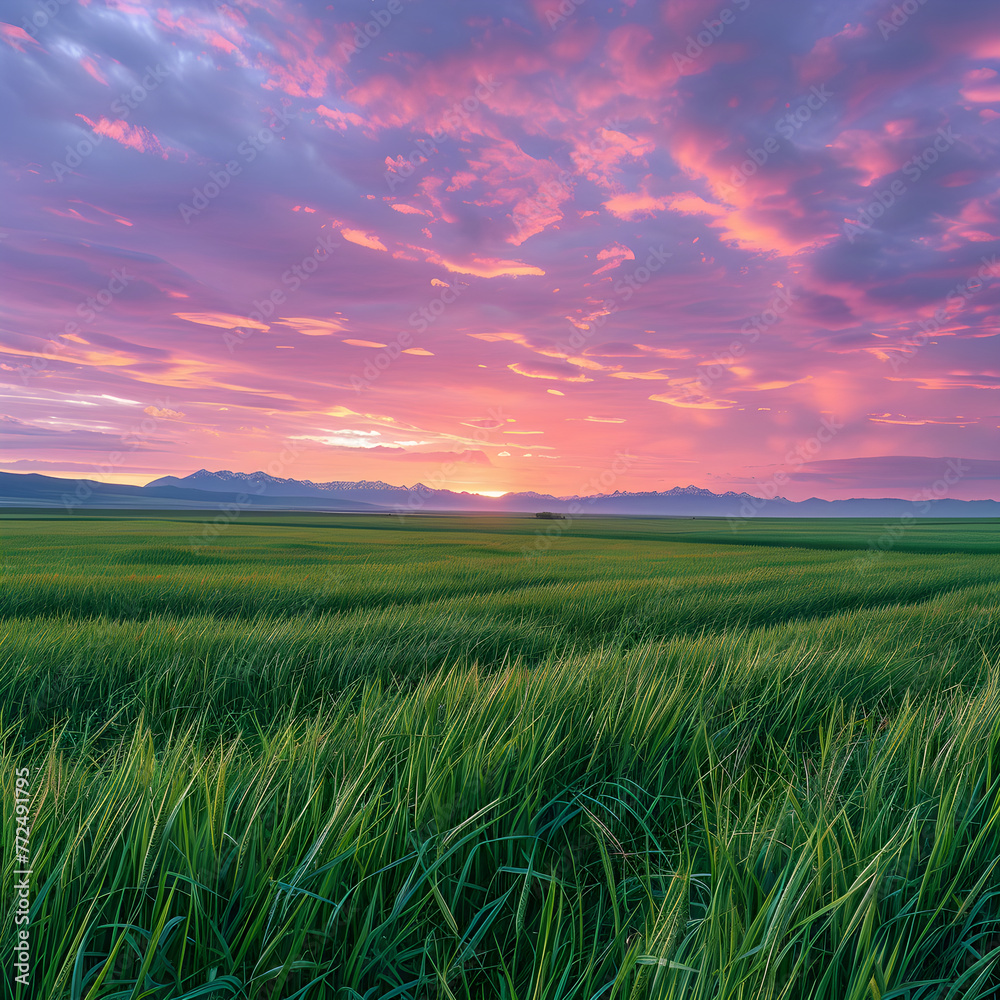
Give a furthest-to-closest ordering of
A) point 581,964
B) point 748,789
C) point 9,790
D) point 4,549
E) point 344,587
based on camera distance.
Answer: point 4,549 < point 344,587 < point 748,789 < point 9,790 < point 581,964

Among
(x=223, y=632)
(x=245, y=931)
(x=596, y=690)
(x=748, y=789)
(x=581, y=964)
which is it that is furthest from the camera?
(x=223, y=632)

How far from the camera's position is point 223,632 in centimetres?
575

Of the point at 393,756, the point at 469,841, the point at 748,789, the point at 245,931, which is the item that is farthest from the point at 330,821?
the point at 748,789

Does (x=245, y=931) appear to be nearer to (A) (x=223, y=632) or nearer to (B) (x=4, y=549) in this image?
(A) (x=223, y=632)

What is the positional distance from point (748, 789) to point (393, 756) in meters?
1.71

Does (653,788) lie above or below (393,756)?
below

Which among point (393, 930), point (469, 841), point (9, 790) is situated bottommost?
point (393, 930)

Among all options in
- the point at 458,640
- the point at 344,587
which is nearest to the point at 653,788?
the point at 458,640

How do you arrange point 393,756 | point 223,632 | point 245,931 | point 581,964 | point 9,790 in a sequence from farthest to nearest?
point 223,632
point 393,756
point 9,790
point 581,964
point 245,931

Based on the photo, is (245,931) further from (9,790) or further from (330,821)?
(9,790)

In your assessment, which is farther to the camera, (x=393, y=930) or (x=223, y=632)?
(x=223, y=632)

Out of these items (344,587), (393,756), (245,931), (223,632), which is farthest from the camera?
(344,587)

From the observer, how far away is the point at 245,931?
139cm

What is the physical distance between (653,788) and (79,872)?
2253 millimetres
